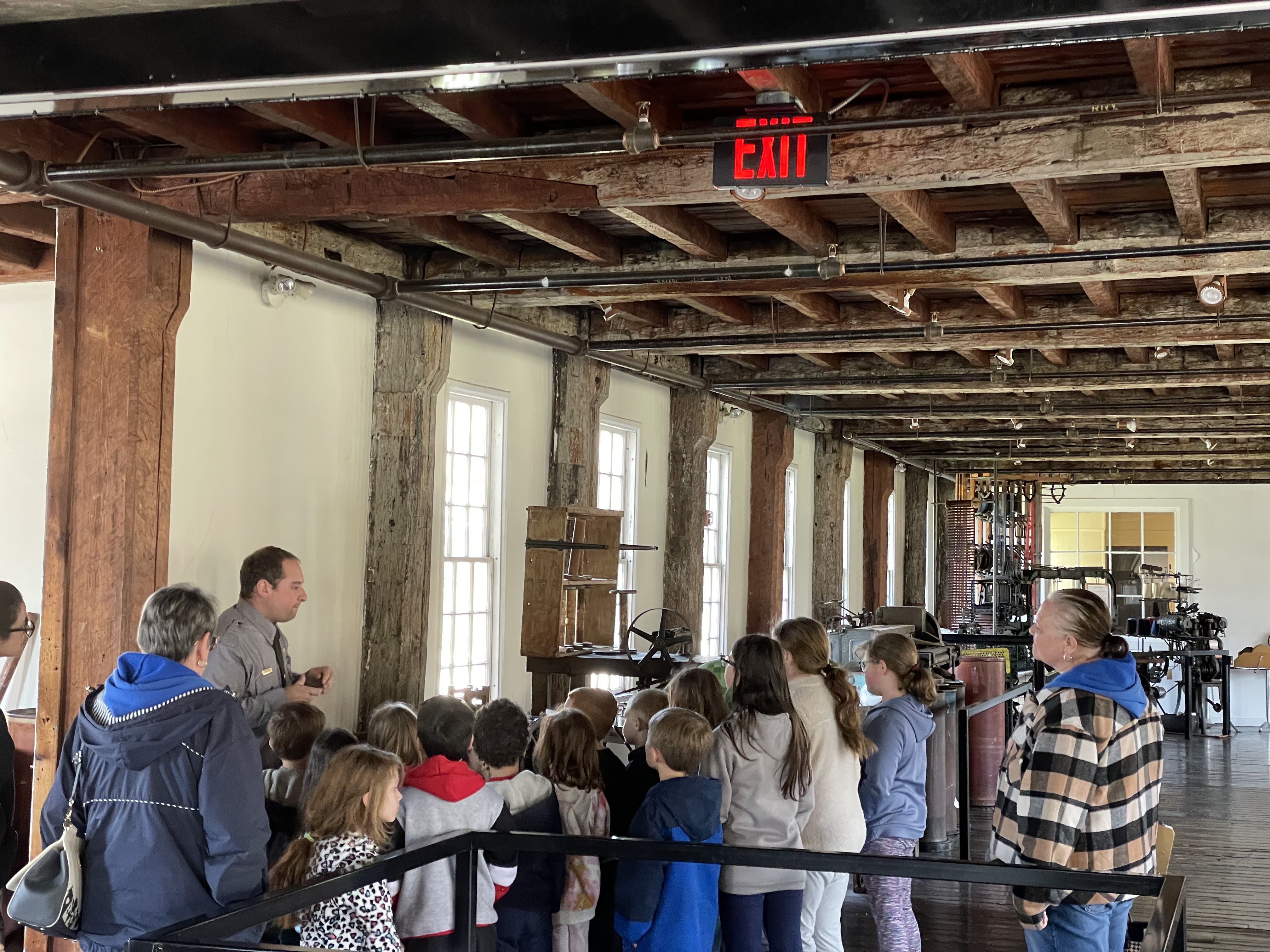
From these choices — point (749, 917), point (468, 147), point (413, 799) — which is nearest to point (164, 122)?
point (468, 147)

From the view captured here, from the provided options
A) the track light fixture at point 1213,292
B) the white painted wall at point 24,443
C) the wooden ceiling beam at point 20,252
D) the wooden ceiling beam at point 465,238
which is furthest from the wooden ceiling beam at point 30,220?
the track light fixture at point 1213,292

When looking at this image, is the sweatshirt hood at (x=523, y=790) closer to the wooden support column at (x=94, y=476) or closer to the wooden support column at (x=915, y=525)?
the wooden support column at (x=94, y=476)

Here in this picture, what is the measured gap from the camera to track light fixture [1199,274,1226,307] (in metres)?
6.32

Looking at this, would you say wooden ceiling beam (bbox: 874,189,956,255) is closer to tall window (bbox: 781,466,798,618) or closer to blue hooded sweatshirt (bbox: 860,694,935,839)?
blue hooded sweatshirt (bbox: 860,694,935,839)

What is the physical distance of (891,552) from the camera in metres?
18.2

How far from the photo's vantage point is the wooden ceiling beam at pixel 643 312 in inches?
309

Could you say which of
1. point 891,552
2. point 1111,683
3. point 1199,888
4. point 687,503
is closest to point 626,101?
point 1111,683

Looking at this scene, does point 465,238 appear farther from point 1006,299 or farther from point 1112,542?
point 1112,542

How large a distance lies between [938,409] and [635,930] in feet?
29.9

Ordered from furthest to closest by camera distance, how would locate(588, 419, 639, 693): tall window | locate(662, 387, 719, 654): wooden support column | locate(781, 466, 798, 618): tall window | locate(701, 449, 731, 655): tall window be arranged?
locate(781, 466, 798, 618): tall window, locate(701, 449, 731, 655): tall window, locate(662, 387, 719, 654): wooden support column, locate(588, 419, 639, 693): tall window

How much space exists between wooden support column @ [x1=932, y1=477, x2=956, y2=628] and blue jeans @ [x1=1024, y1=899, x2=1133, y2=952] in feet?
56.7

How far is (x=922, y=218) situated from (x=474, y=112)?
2098 millimetres

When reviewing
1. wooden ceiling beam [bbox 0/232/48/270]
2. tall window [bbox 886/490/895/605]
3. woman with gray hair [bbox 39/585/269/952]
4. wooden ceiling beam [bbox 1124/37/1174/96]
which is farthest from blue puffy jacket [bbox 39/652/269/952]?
tall window [bbox 886/490/895/605]

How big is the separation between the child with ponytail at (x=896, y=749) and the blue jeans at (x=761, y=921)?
0.63 meters
